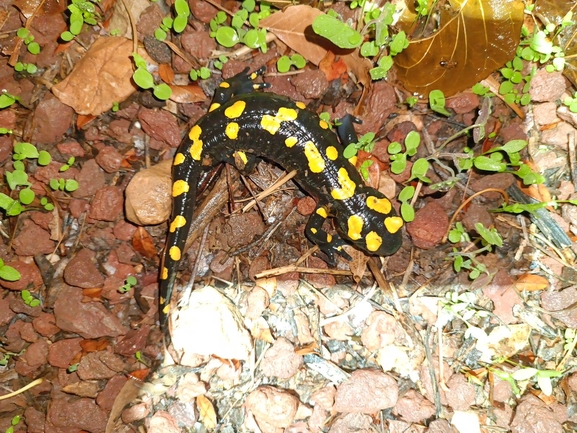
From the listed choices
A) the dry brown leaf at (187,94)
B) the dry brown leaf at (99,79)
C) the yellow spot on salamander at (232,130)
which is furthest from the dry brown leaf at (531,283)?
the dry brown leaf at (99,79)

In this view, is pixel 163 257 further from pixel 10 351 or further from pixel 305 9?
pixel 305 9

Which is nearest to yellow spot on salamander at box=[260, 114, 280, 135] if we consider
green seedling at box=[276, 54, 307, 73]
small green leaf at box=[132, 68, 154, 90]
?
green seedling at box=[276, 54, 307, 73]

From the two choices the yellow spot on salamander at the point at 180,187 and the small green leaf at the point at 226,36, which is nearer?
the yellow spot on salamander at the point at 180,187

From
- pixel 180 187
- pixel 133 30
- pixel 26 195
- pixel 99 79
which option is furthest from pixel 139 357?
pixel 133 30

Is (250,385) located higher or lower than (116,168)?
lower

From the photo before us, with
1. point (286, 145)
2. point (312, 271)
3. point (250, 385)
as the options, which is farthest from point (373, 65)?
point (250, 385)

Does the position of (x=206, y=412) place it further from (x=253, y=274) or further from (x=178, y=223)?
(x=178, y=223)

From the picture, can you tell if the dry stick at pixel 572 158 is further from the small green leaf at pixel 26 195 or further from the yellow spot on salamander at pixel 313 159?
the small green leaf at pixel 26 195
